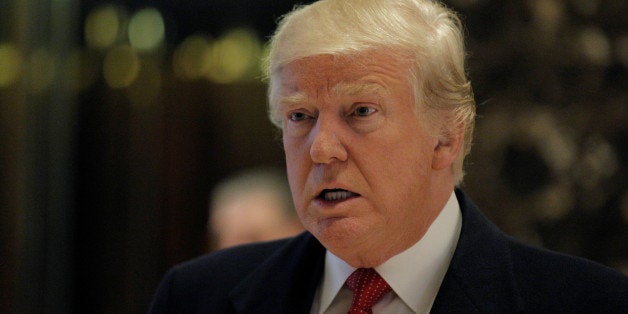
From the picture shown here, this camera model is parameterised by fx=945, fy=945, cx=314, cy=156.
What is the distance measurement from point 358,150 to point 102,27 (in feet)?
7.37

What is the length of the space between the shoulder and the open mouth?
0.40 meters

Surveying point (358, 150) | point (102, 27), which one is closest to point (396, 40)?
point (358, 150)

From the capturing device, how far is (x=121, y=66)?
3.88 metres

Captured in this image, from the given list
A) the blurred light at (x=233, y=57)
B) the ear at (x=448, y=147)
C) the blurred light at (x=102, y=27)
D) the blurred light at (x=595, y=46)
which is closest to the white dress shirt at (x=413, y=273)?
the ear at (x=448, y=147)

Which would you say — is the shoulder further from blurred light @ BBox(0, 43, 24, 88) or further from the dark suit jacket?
blurred light @ BBox(0, 43, 24, 88)

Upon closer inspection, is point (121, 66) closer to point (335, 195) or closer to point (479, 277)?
point (335, 195)

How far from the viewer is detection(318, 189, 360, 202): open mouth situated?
1958mm

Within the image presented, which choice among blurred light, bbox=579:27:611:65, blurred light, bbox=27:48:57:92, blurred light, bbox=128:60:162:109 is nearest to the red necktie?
blurred light, bbox=579:27:611:65

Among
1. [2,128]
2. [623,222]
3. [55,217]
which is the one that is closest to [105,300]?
[55,217]

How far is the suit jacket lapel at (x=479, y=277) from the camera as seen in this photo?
77.7 inches

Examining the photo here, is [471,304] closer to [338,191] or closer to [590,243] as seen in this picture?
[338,191]

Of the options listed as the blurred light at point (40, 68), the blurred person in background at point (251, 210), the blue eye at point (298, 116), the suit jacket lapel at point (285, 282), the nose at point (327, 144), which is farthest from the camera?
the blurred light at point (40, 68)

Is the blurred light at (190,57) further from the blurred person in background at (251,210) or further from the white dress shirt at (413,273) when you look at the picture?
the white dress shirt at (413,273)

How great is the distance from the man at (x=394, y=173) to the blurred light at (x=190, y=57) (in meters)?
1.74
